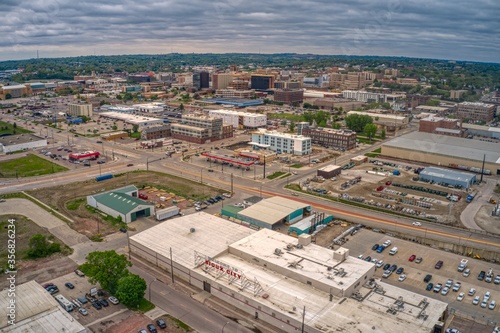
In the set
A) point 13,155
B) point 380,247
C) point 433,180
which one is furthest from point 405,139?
point 13,155

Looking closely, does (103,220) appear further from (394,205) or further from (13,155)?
(13,155)

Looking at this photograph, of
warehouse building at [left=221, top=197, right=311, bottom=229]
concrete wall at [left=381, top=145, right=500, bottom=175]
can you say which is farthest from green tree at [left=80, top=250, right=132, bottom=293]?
concrete wall at [left=381, top=145, right=500, bottom=175]

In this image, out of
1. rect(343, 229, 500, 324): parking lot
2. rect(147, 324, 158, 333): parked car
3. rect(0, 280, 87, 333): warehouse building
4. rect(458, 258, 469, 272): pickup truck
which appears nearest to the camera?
rect(0, 280, 87, 333): warehouse building

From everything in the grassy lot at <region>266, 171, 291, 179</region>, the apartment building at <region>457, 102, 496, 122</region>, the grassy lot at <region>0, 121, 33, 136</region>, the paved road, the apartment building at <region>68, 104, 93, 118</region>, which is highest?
the apartment building at <region>457, 102, 496, 122</region>

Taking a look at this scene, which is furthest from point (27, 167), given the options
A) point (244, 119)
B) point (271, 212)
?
point (244, 119)

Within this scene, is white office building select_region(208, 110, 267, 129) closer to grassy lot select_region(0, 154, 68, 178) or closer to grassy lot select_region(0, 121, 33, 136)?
grassy lot select_region(0, 154, 68, 178)

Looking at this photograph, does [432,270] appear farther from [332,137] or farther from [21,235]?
[332,137]
